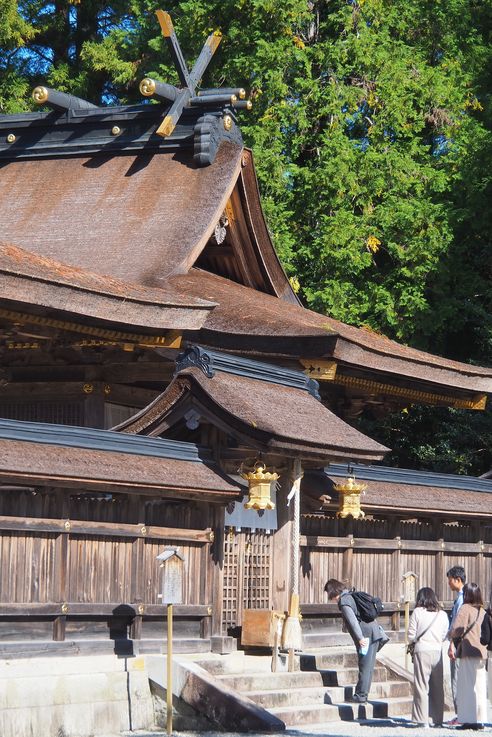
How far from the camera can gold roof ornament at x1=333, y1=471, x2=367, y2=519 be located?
54.4 ft

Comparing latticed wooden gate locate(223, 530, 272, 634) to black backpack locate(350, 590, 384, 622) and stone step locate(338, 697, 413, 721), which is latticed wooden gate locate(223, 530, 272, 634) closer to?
black backpack locate(350, 590, 384, 622)

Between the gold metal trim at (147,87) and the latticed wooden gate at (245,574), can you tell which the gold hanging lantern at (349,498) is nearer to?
the latticed wooden gate at (245,574)

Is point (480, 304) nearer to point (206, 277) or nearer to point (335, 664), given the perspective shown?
point (206, 277)

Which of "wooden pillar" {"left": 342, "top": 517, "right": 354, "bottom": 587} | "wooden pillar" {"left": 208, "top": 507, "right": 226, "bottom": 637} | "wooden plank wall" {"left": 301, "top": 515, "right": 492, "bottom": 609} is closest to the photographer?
"wooden pillar" {"left": 208, "top": 507, "right": 226, "bottom": 637}

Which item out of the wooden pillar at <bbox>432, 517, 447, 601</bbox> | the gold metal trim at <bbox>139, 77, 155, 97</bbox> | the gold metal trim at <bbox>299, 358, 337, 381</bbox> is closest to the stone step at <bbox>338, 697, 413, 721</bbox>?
the wooden pillar at <bbox>432, 517, 447, 601</bbox>

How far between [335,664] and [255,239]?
8252 millimetres

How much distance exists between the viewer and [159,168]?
2197cm

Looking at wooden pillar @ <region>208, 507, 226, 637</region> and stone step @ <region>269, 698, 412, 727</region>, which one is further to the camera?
wooden pillar @ <region>208, 507, 226, 637</region>

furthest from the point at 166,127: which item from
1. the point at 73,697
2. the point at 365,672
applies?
the point at 73,697

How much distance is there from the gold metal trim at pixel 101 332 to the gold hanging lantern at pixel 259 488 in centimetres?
Result: 246

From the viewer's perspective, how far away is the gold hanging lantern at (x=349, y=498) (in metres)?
16.6

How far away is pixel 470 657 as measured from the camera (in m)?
14.5

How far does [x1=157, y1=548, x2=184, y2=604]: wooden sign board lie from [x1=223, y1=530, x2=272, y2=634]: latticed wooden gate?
7.55ft

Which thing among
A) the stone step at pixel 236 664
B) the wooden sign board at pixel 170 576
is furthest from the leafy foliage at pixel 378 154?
the wooden sign board at pixel 170 576
